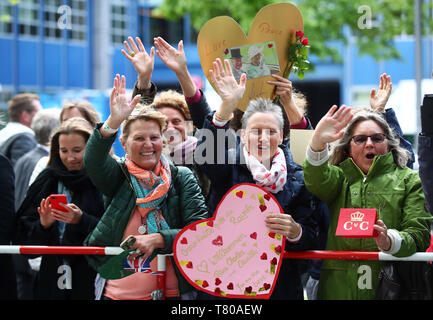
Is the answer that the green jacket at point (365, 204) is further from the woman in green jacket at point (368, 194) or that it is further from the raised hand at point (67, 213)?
the raised hand at point (67, 213)

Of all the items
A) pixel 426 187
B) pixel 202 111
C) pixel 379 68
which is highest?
pixel 379 68

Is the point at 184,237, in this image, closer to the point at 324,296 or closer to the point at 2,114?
the point at 324,296

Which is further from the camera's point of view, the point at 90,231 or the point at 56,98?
the point at 56,98

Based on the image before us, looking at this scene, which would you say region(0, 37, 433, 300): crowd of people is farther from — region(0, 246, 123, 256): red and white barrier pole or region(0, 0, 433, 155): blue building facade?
region(0, 0, 433, 155): blue building facade

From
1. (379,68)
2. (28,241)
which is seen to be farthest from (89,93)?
(379,68)

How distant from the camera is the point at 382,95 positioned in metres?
4.02

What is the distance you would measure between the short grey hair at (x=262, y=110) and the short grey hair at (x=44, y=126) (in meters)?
2.45

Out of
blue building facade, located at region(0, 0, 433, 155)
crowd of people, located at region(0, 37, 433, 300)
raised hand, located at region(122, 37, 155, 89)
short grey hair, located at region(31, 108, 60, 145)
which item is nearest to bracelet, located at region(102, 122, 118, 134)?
crowd of people, located at region(0, 37, 433, 300)

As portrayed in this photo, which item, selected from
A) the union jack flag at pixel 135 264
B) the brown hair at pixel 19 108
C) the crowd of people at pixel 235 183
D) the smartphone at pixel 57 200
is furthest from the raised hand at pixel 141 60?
the brown hair at pixel 19 108

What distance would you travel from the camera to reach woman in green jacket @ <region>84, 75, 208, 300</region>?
359 centimetres

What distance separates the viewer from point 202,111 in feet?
12.3

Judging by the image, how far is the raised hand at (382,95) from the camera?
13.1 feet

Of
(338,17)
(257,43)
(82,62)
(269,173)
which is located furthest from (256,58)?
(82,62)

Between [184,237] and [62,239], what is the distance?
93cm
